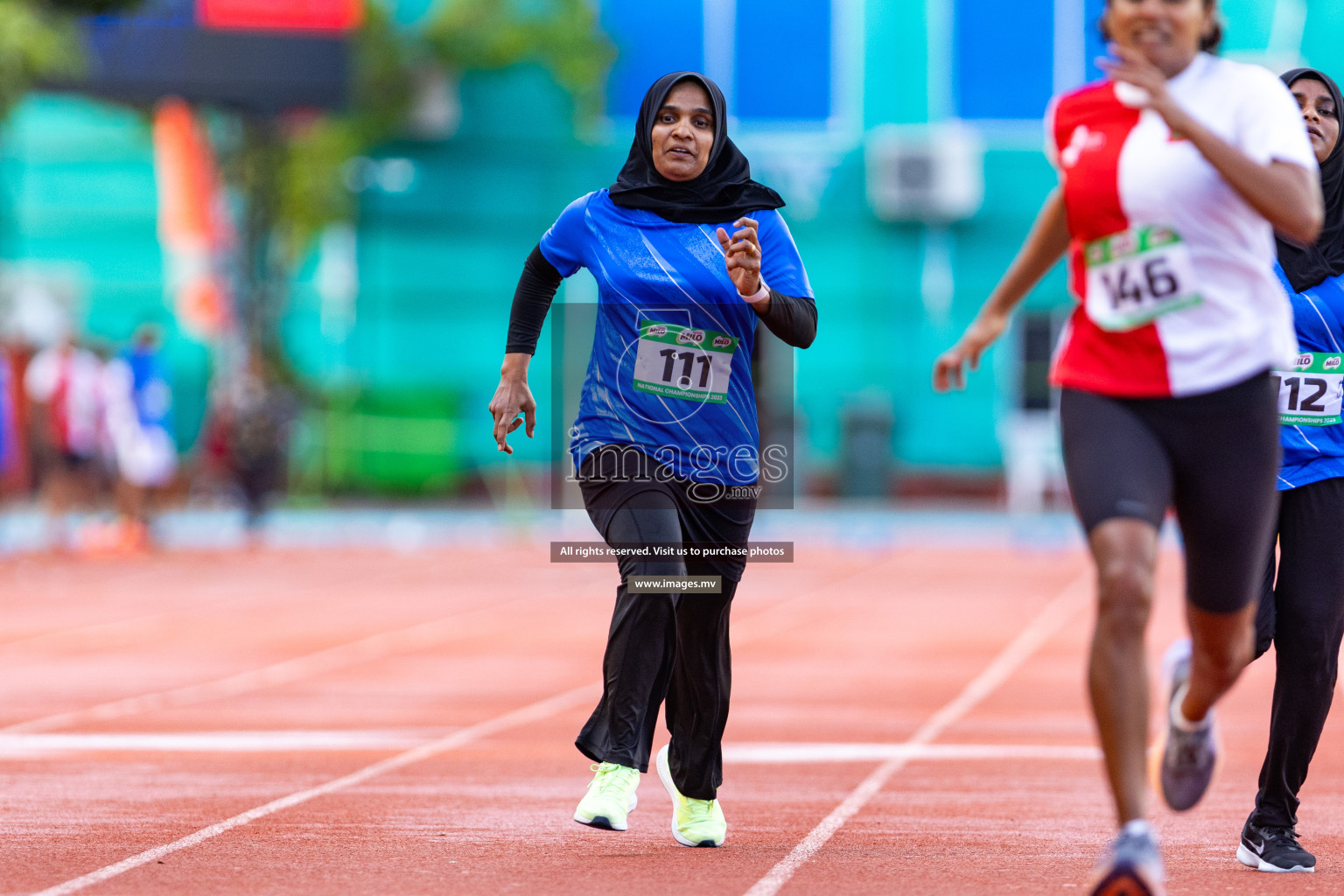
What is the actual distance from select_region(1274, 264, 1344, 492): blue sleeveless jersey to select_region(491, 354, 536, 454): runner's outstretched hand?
2.10m

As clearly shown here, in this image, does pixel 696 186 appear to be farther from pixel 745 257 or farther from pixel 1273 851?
pixel 1273 851

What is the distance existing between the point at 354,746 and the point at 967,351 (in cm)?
445

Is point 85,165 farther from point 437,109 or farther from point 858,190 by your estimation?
point 858,190

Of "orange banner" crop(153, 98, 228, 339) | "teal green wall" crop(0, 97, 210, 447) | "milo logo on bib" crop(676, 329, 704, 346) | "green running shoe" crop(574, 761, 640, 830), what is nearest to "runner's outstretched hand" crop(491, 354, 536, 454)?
"milo logo on bib" crop(676, 329, 704, 346)

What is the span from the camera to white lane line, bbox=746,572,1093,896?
5617 millimetres

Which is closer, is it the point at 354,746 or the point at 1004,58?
the point at 354,746

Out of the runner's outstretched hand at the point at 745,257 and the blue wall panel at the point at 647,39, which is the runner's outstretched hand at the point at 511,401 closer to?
the runner's outstretched hand at the point at 745,257

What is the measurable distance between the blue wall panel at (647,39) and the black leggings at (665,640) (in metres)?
25.7

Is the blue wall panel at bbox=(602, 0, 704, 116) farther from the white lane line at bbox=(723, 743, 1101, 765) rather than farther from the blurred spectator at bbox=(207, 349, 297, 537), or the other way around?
the white lane line at bbox=(723, 743, 1101, 765)

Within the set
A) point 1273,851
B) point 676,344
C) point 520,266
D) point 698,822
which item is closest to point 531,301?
point 676,344

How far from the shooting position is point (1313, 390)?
5555 mm

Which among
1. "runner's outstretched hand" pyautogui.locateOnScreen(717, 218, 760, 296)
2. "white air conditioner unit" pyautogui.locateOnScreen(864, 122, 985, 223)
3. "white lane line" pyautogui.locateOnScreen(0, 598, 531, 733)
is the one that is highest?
"white air conditioner unit" pyautogui.locateOnScreen(864, 122, 985, 223)

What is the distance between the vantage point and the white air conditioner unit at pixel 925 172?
3008 centimetres

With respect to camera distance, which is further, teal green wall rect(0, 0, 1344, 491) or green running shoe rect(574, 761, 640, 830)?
teal green wall rect(0, 0, 1344, 491)
